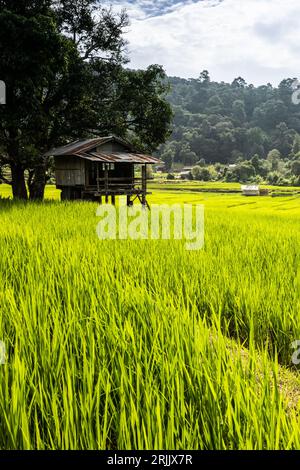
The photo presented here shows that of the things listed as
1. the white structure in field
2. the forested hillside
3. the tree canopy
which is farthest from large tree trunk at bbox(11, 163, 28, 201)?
the forested hillside

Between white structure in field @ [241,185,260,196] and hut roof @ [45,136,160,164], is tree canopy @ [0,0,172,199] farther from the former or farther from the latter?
white structure in field @ [241,185,260,196]

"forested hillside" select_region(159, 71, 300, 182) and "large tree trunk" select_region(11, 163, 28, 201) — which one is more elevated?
"forested hillside" select_region(159, 71, 300, 182)

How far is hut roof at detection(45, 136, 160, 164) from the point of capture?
16672 mm

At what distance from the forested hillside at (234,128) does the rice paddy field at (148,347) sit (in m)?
64.9

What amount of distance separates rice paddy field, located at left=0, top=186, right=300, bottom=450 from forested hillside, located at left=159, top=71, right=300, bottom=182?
213ft

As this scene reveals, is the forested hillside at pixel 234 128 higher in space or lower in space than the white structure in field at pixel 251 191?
higher

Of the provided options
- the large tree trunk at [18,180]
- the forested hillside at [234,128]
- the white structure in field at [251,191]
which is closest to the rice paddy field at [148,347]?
the large tree trunk at [18,180]

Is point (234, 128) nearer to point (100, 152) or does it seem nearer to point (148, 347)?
point (100, 152)

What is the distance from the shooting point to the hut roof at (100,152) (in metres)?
16.7

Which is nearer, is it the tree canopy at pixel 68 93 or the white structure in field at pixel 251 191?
the tree canopy at pixel 68 93

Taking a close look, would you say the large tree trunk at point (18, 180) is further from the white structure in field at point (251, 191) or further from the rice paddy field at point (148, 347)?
the white structure in field at point (251, 191)

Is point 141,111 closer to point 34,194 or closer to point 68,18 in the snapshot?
point 68,18

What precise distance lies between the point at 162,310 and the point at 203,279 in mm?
1692

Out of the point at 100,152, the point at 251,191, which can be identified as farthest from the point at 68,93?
the point at 251,191
